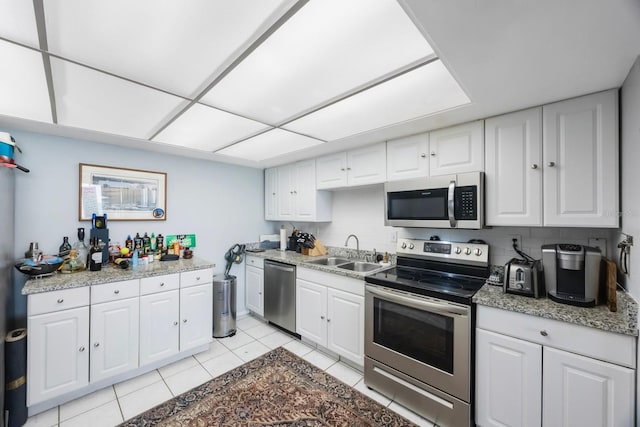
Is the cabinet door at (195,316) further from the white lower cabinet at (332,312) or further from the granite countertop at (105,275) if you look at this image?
the white lower cabinet at (332,312)

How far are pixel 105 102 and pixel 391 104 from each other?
1939 mm

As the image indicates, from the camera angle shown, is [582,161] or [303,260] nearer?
[582,161]

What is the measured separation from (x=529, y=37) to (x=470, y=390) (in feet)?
6.52

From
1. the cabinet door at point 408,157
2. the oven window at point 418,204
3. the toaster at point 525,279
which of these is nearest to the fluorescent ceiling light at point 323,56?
the cabinet door at point 408,157

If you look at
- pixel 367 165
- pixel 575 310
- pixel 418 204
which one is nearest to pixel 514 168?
pixel 418 204

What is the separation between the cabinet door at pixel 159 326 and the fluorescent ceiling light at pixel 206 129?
150 cm

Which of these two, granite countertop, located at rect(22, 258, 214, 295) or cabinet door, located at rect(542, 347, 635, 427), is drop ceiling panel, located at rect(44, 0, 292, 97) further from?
cabinet door, located at rect(542, 347, 635, 427)

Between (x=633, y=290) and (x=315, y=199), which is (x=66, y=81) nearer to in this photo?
(x=315, y=199)

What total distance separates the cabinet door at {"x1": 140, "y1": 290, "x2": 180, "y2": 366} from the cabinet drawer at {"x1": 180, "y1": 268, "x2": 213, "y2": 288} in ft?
0.39

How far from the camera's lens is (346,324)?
2447mm

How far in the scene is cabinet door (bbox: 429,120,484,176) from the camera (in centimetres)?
199

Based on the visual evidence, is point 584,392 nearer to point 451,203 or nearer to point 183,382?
point 451,203

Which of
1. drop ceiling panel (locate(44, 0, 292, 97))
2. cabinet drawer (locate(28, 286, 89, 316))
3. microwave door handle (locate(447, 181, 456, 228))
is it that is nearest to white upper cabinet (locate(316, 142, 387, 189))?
microwave door handle (locate(447, 181, 456, 228))

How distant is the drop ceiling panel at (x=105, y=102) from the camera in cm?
144
